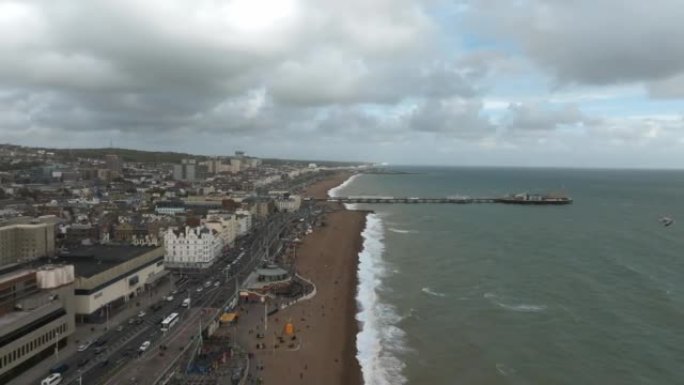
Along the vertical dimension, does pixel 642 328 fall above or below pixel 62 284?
below

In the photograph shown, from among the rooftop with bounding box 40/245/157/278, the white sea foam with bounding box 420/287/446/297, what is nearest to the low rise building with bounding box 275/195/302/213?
the rooftop with bounding box 40/245/157/278

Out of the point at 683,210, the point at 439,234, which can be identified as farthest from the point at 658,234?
the point at 683,210

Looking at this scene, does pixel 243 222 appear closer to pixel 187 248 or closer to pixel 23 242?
pixel 187 248

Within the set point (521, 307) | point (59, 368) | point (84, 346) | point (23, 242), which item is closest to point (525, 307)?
point (521, 307)

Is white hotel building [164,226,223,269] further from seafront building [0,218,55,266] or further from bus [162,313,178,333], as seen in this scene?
bus [162,313,178,333]

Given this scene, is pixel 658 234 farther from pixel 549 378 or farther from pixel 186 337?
pixel 186 337

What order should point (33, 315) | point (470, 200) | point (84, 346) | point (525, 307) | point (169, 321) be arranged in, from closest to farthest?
point (33, 315) < point (84, 346) < point (169, 321) < point (525, 307) < point (470, 200)

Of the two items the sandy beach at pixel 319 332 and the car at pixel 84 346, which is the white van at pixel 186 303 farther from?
the car at pixel 84 346

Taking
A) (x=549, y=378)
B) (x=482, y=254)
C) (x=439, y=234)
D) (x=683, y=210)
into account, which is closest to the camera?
(x=549, y=378)
